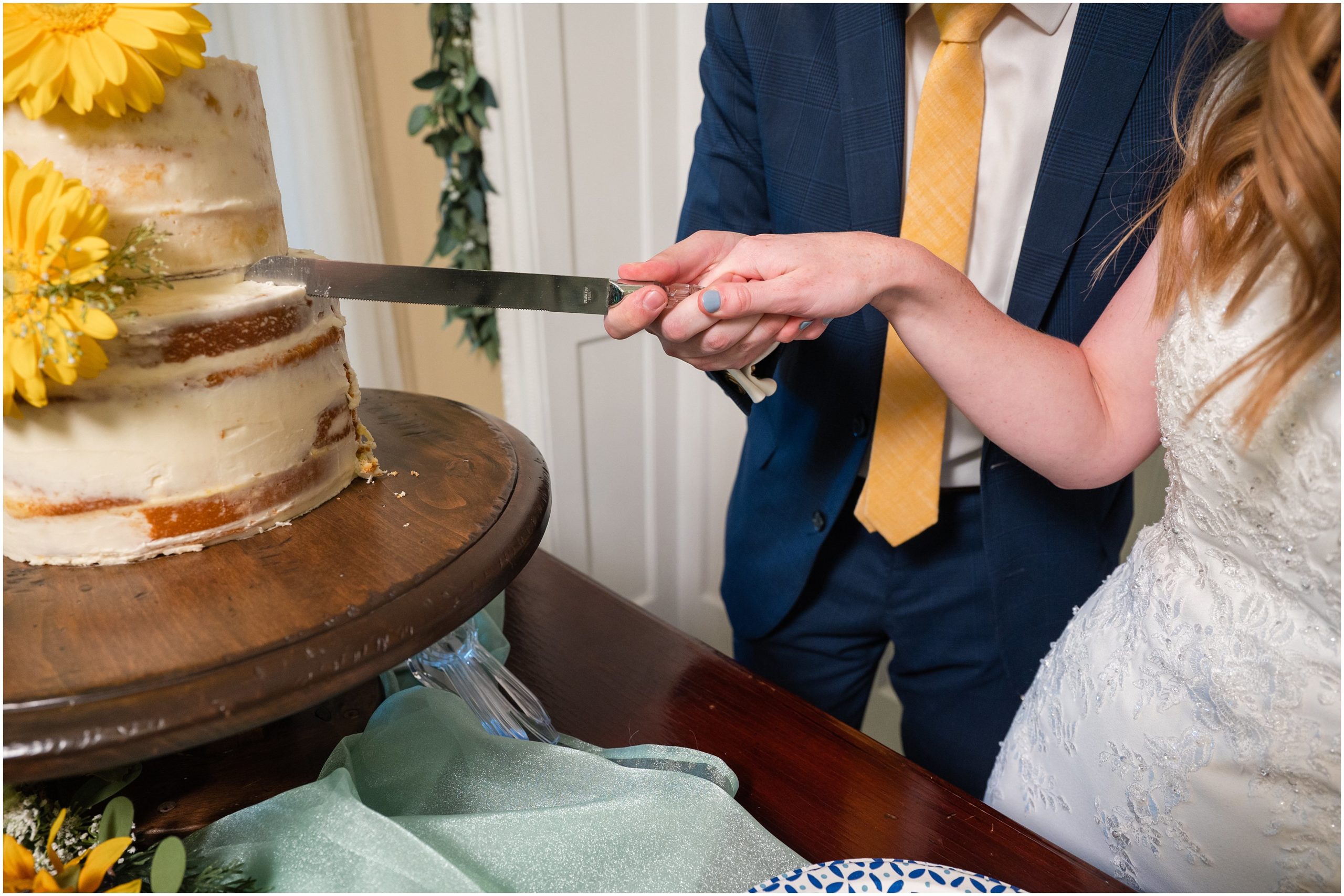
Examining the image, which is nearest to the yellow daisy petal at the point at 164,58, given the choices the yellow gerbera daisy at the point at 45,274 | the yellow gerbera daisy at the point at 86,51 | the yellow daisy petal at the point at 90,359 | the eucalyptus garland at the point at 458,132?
the yellow gerbera daisy at the point at 86,51

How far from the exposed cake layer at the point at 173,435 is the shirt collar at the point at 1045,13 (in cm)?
95

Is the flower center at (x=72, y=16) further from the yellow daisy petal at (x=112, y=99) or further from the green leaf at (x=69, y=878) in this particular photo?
the green leaf at (x=69, y=878)

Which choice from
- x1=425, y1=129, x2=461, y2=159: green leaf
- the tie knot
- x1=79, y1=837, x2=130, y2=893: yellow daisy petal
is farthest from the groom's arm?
x1=425, y1=129, x2=461, y2=159: green leaf

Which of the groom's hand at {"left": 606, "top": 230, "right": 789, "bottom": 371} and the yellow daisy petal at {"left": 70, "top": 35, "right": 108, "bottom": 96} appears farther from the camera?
the groom's hand at {"left": 606, "top": 230, "right": 789, "bottom": 371}

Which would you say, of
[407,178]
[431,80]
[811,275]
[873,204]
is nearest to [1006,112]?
[873,204]

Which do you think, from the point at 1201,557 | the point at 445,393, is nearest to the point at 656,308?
the point at 1201,557

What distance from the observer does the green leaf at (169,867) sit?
0.64 meters

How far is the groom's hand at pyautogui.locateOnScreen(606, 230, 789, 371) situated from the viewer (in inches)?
35.3

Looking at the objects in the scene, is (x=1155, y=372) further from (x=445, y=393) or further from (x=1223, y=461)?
(x=445, y=393)

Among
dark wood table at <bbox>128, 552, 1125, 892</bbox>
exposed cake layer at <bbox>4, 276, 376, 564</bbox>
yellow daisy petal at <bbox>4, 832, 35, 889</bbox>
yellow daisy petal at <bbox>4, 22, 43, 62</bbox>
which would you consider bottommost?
dark wood table at <bbox>128, 552, 1125, 892</bbox>

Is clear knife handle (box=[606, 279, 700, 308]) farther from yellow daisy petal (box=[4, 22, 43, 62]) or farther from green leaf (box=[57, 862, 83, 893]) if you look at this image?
green leaf (box=[57, 862, 83, 893])

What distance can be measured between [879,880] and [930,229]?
0.89 metres

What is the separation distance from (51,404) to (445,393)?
1948mm

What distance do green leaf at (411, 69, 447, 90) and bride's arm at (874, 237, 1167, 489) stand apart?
5.18ft
